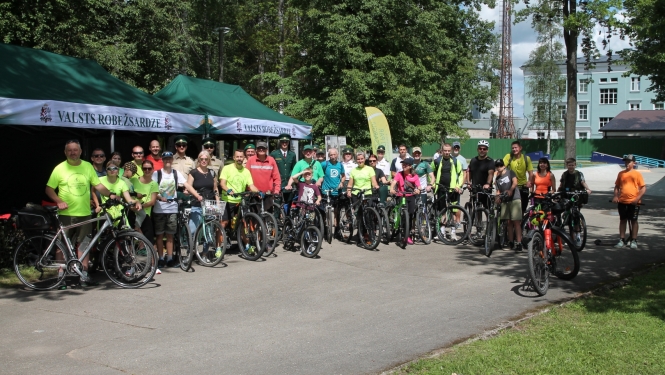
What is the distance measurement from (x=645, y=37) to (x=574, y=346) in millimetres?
17452

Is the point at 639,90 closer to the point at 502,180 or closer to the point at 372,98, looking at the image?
the point at 372,98

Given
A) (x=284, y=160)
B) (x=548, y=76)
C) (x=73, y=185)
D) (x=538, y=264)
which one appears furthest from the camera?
(x=548, y=76)

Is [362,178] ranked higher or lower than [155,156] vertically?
lower

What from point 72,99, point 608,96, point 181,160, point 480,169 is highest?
point 608,96

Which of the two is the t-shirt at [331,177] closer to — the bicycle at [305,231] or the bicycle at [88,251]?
the bicycle at [305,231]

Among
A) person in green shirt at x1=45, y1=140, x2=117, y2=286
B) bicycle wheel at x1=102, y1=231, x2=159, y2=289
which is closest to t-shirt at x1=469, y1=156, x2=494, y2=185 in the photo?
bicycle wheel at x1=102, y1=231, x2=159, y2=289

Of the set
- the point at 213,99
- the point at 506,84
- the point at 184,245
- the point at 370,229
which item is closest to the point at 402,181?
the point at 370,229

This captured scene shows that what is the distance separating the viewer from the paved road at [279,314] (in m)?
5.52

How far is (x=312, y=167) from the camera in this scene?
12016mm

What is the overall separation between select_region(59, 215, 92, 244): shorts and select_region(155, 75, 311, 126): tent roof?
6.25 m

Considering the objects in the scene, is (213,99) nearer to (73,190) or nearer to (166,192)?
(166,192)

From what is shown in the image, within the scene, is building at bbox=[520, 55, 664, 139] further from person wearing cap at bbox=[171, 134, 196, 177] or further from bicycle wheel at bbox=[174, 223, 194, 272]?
bicycle wheel at bbox=[174, 223, 194, 272]

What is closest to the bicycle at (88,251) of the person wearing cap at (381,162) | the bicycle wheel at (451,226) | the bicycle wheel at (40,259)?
the bicycle wheel at (40,259)

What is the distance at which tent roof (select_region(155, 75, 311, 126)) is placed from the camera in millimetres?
14719
